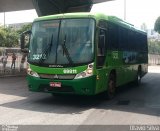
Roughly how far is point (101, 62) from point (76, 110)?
2.07m

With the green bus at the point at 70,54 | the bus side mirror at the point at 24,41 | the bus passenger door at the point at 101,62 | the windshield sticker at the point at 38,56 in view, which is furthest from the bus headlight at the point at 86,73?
the bus side mirror at the point at 24,41

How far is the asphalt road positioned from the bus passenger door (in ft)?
2.32

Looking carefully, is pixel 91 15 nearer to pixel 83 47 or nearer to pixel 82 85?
pixel 83 47

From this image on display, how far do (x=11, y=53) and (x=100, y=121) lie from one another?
2301cm

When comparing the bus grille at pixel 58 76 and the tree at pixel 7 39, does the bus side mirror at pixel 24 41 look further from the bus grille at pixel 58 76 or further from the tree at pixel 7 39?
the tree at pixel 7 39

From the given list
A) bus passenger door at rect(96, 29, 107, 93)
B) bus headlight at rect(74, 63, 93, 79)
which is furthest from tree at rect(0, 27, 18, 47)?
bus headlight at rect(74, 63, 93, 79)

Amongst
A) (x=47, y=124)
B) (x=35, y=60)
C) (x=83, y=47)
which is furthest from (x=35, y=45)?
(x=47, y=124)

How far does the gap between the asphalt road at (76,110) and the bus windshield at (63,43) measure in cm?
153

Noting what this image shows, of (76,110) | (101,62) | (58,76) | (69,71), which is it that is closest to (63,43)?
(69,71)

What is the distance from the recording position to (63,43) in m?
12.3

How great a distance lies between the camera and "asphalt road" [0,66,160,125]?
972cm

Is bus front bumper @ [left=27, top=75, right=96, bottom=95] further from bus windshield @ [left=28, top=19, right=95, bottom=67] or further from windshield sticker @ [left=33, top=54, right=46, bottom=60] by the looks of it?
windshield sticker @ [left=33, top=54, right=46, bottom=60]

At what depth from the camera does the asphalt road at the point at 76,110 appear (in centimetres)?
972

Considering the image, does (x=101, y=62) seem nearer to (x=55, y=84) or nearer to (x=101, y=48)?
(x=101, y=48)
